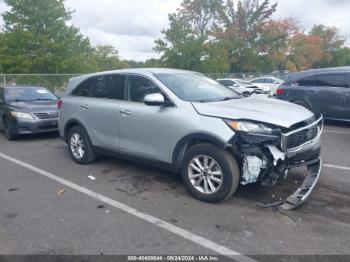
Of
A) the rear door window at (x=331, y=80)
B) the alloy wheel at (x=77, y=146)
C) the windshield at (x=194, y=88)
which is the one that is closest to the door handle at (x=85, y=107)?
the alloy wheel at (x=77, y=146)

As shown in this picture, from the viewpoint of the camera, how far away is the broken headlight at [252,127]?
3.91 meters

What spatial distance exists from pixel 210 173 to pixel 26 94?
7406mm

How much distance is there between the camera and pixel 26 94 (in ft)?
31.6

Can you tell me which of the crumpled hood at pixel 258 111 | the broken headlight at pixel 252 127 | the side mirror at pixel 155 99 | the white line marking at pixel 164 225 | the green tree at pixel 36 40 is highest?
the green tree at pixel 36 40

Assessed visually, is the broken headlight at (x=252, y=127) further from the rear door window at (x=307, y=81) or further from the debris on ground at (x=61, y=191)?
the rear door window at (x=307, y=81)

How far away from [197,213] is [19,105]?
6813 mm

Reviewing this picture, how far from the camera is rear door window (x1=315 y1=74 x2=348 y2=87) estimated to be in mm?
9758

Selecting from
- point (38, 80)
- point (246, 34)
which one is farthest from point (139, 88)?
point (246, 34)

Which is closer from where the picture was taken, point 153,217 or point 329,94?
point 153,217

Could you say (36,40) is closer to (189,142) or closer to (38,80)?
(38,80)

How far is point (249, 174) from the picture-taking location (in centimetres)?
404

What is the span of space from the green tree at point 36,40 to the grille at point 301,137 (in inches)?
990

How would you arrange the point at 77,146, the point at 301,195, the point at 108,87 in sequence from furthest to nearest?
the point at 77,146, the point at 108,87, the point at 301,195

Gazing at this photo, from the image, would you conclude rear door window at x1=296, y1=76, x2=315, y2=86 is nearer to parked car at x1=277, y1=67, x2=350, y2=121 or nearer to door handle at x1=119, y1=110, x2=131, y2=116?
parked car at x1=277, y1=67, x2=350, y2=121
